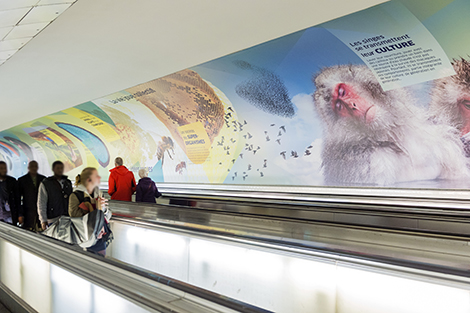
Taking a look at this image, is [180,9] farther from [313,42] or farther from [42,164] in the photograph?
[42,164]

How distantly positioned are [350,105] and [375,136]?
1.01 metres

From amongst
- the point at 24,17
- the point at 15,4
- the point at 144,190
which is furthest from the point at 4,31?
the point at 144,190

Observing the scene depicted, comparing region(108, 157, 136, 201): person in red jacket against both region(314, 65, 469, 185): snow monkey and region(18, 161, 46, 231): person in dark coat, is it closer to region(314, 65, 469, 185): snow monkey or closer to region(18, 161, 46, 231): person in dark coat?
region(18, 161, 46, 231): person in dark coat

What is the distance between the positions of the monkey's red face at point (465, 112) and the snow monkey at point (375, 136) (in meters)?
0.24

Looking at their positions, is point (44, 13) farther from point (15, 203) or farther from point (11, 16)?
point (15, 203)

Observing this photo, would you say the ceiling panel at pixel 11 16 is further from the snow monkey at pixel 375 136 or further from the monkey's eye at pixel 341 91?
the monkey's eye at pixel 341 91

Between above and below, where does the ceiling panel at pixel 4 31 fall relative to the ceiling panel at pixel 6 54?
below

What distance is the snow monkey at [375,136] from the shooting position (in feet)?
27.2

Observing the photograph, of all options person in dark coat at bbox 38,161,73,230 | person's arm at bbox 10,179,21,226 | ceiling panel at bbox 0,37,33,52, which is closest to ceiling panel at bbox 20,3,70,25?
ceiling panel at bbox 0,37,33,52

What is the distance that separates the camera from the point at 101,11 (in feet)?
18.5

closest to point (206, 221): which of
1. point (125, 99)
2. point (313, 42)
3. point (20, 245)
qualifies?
point (20, 245)

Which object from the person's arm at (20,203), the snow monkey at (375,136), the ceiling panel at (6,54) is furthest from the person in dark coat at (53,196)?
the snow monkey at (375,136)

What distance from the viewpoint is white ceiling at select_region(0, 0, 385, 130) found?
5.48m

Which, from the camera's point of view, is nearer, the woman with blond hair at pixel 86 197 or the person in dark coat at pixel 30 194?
the woman with blond hair at pixel 86 197
